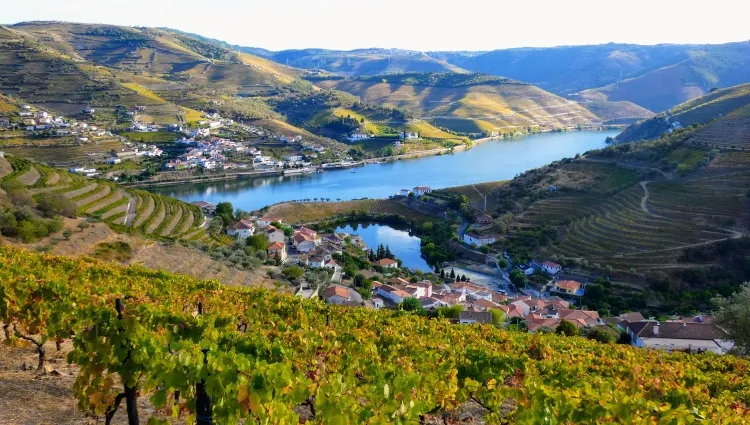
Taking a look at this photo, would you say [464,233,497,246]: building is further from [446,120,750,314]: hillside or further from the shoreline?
the shoreline

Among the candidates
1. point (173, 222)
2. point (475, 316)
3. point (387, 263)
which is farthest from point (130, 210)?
point (475, 316)

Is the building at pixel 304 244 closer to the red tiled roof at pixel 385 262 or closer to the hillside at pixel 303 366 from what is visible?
the red tiled roof at pixel 385 262

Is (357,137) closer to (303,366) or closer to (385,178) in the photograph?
(385,178)

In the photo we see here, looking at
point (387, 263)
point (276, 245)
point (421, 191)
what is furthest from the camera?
point (421, 191)

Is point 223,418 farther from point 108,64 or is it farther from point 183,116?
point 108,64

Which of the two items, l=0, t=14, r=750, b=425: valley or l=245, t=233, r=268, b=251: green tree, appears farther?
l=245, t=233, r=268, b=251: green tree

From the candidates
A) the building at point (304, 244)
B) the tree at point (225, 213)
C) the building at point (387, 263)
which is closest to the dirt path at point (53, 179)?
the tree at point (225, 213)

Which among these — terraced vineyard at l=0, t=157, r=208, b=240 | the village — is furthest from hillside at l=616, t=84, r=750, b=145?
terraced vineyard at l=0, t=157, r=208, b=240
